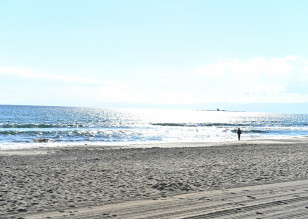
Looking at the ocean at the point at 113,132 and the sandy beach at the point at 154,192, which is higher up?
the sandy beach at the point at 154,192

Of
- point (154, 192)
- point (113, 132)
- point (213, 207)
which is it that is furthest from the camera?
point (113, 132)

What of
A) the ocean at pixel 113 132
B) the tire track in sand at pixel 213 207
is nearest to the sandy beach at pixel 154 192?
the tire track in sand at pixel 213 207

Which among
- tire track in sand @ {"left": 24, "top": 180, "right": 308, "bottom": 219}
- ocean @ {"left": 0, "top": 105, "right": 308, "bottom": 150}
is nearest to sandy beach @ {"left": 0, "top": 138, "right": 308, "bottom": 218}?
tire track in sand @ {"left": 24, "top": 180, "right": 308, "bottom": 219}

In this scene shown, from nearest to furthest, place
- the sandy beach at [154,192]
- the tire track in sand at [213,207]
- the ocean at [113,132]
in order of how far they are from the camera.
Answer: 1. the tire track in sand at [213,207]
2. the sandy beach at [154,192]
3. the ocean at [113,132]

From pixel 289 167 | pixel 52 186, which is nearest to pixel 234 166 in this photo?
pixel 289 167

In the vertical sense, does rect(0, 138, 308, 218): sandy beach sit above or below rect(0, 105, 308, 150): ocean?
above

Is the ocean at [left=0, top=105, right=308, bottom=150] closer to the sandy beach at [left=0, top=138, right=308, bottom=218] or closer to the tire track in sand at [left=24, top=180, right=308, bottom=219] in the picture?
the sandy beach at [left=0, top=138, right=308, bottom=218]

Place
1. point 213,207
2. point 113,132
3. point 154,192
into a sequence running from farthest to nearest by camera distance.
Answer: point 113,132 < point 154,192 < point 213,207

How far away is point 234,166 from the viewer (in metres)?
14.1

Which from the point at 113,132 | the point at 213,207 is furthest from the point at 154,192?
the point at 113,132

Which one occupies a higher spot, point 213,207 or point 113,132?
point 213,207

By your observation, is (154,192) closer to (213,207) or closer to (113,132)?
(213,207)

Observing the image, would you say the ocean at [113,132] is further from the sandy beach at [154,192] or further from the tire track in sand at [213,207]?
the tire track in sand at [213,207]

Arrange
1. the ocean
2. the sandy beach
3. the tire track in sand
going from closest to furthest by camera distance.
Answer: the tire track in sand
the sandy beach
the ocean
